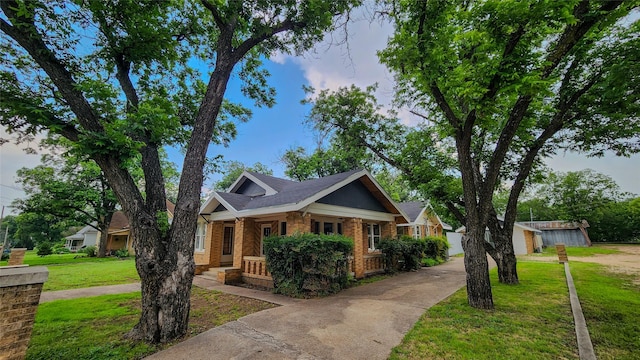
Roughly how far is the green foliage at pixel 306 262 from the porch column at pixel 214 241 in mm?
5666

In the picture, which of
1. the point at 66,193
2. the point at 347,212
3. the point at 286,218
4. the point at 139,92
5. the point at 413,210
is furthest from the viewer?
the point at 413,210

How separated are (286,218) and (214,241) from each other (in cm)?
538

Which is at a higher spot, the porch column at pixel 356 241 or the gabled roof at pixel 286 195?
the gabled roof at pixel 286 195

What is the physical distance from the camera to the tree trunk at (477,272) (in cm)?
652

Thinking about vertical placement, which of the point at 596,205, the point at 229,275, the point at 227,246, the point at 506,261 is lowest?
the point at 229,275

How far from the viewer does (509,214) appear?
973 cm

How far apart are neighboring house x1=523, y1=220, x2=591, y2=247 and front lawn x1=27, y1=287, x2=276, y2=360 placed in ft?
135

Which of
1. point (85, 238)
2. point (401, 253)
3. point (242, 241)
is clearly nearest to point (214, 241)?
point (242, 241)

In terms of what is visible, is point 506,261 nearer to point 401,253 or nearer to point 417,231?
point 401,253

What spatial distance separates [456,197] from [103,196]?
3224 cm

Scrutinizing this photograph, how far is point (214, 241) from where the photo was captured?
13.4 metres

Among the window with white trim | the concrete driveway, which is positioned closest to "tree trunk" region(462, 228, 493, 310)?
the concrete driveway

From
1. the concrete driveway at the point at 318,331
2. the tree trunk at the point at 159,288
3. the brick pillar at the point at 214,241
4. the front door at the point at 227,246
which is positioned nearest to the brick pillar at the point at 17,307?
the tree trunk at the point at 159,288

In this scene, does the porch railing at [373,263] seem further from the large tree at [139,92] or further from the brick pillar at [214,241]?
the large tree at [139,92]
